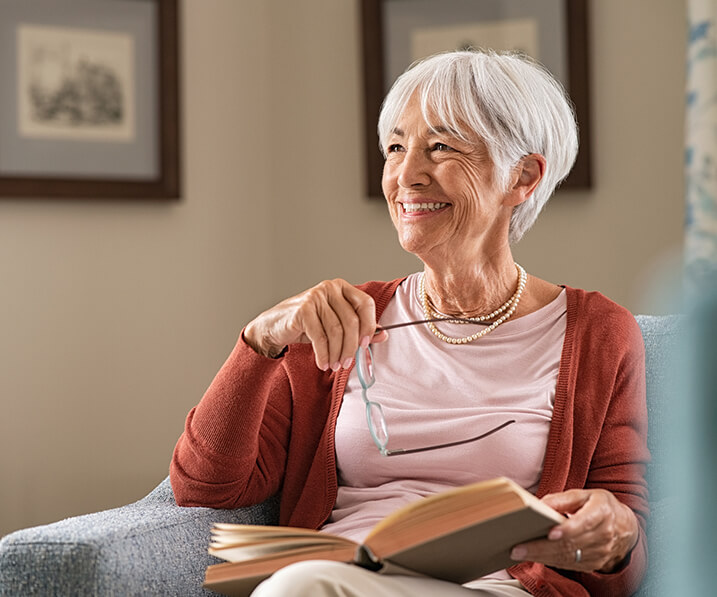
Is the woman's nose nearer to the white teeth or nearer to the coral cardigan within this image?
the white teeth

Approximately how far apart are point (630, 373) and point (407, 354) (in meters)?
0.35

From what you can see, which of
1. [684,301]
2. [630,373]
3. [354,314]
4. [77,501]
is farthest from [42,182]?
[684,301]

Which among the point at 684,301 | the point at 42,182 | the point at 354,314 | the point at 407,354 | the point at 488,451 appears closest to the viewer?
the point at 684,301

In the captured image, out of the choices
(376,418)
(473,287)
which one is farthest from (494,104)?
(376,418)

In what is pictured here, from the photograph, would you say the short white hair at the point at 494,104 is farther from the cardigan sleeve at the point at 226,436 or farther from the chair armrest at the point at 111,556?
the chair armrest at the point at 111,556

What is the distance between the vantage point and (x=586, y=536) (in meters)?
1.10

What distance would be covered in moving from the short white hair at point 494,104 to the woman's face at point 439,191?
0.06 ft

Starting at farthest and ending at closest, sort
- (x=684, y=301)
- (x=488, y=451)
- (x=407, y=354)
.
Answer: (x=407, y=354) → (x=488, y=451) → (x=684, y=301)

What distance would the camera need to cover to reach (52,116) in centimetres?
248

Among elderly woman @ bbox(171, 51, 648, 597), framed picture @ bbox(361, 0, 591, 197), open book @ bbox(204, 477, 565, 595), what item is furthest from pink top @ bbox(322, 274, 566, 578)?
framed picture @ bbox(361, 0, 591, 197)

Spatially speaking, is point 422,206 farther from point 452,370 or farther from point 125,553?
point 125,553

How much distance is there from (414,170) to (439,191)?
5 centimetres

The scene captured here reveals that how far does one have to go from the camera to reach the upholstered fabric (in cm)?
114

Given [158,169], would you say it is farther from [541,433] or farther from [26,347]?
[541,433]
